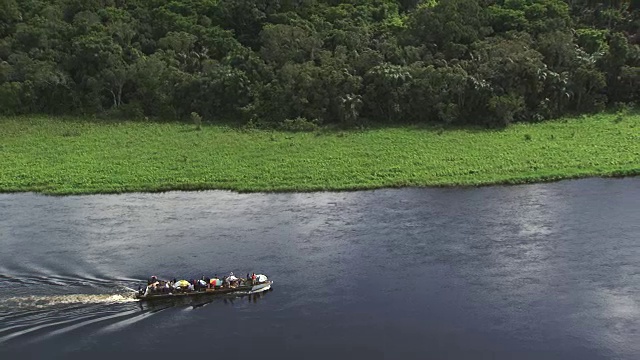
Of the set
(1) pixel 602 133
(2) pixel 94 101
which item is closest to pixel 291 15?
(2) pixel 94 101

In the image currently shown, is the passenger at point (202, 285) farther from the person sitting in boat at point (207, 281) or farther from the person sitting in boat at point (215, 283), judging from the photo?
the person sitting in boat at point (215, 283)

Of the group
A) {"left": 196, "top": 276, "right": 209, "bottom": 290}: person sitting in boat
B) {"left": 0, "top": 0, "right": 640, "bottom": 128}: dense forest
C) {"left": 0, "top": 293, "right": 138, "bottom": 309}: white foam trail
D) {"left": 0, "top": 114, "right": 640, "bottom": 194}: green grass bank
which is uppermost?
{"left": 0, "top": 0, "right": 640, "bottom": 128}: dense forest

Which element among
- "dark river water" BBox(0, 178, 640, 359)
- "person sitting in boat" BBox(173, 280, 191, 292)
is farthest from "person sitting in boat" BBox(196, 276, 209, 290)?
"dark river water" BBox(0, 178, 640, 359)

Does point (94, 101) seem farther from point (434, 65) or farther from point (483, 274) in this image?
point (483, 274)

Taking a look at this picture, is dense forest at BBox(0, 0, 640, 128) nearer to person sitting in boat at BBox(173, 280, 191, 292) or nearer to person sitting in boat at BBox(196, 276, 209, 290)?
person sitting in boat at BBox(196, 276, 209, 290)

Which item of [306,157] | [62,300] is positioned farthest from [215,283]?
[306,157]

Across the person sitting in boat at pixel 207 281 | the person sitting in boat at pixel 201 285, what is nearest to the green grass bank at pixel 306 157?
the person sitting in boat at pixel 207 281
